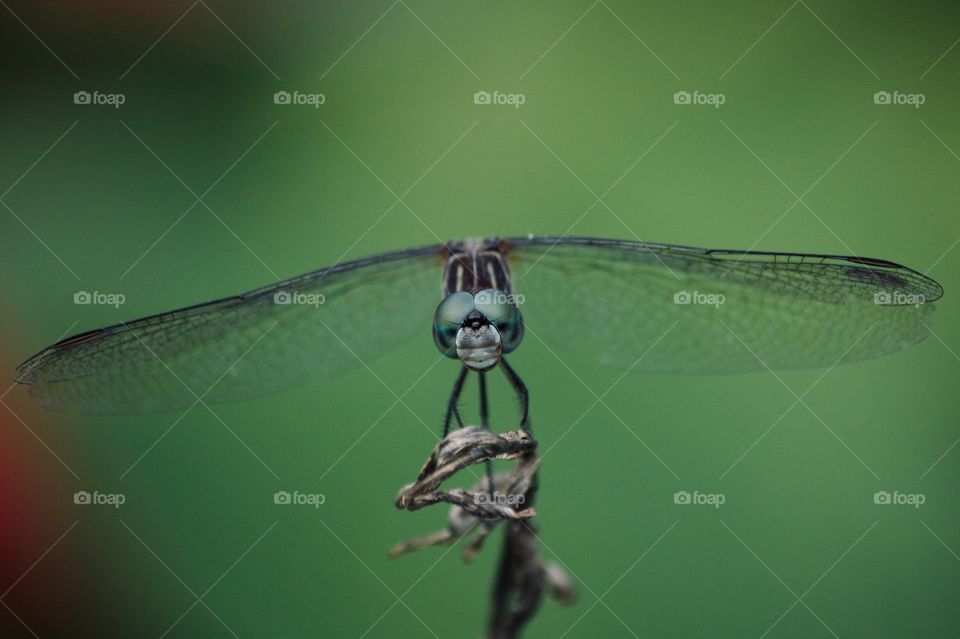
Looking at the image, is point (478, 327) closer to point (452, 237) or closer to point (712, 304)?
point (712, 304)

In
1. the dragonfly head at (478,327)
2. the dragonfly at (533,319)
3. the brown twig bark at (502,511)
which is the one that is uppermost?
the dragonfly at (533,319)

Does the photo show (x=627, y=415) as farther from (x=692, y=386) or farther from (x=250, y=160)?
(x=250, y=160)

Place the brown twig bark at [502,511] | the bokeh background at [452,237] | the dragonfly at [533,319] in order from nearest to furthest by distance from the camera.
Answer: the brown twig bark at [502,511] → the dragonfly at [533,319] → the bokeh background at [452,237]

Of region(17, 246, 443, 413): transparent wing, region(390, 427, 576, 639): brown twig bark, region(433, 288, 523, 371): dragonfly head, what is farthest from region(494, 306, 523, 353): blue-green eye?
region(17, 246, 443, 413): transparent wing

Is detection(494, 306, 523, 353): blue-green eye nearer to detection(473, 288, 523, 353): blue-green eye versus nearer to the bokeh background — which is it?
detection(473, 288, 523, 353): blue-green eye

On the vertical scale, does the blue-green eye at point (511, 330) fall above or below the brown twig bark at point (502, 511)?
above

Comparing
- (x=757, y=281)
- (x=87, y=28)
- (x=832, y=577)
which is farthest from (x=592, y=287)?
(x=87, y=28)

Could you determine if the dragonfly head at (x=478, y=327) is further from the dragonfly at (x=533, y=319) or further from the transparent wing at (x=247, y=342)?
the transparent wing at (x=247, y=342)

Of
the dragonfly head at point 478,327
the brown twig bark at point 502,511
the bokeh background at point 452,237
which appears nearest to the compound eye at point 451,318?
the dragonfly head at point 478,327
